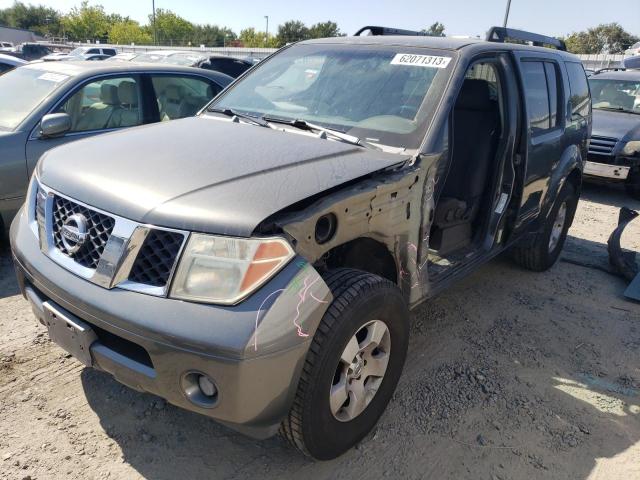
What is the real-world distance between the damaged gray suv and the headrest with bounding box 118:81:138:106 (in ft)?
6.42

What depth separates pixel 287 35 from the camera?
69.6 meters

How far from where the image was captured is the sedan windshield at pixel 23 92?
4527 mm

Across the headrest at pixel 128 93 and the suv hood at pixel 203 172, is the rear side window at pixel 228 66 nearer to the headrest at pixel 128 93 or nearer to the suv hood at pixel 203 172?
the headrest at pixel 128 93

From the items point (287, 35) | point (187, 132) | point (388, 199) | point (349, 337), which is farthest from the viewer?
point (287, 35)

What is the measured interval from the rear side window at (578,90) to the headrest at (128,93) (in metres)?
4.09

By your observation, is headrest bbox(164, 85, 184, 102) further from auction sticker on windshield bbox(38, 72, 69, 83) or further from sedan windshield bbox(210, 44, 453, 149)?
sedan windshield bbox(210, 44, 453, 149)

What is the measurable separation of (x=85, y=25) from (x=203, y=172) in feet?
268

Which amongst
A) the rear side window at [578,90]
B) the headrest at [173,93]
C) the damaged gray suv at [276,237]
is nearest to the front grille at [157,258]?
the damaged gray suv at [276,237]

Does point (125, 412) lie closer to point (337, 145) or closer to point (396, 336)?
point (396, 336)

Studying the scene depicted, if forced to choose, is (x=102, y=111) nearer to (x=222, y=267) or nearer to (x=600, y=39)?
(x=222, y=267)

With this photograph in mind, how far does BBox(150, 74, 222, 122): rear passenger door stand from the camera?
17.6 feet

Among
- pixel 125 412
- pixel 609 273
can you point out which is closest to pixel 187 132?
pixel 125 412

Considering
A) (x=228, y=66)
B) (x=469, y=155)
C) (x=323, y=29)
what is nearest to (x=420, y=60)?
(x=469, y=155)

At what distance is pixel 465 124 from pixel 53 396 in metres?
3.23
